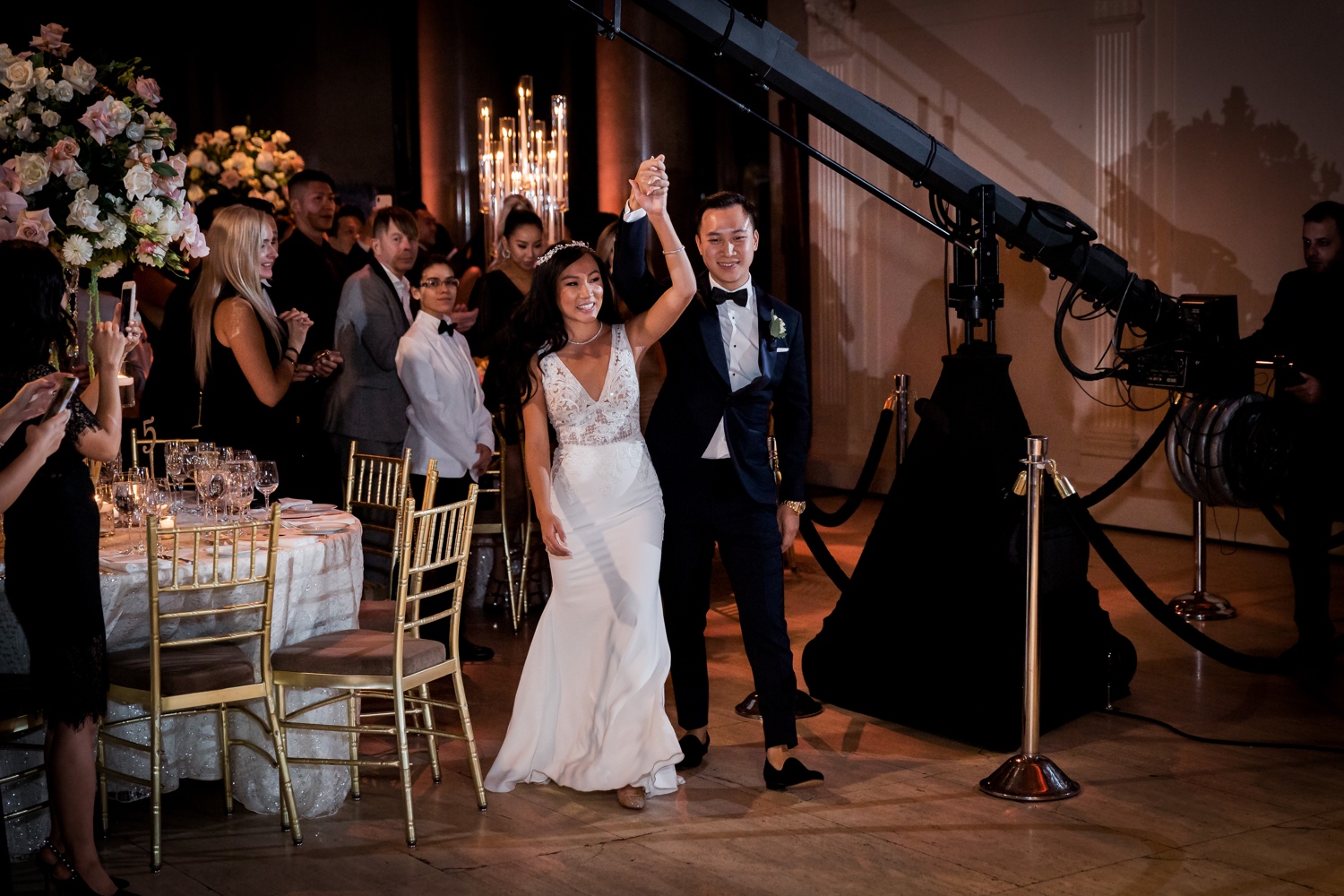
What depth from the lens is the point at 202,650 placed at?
3.80m

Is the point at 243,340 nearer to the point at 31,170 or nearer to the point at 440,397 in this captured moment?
the point at 440,397

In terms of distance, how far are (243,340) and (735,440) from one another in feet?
6.77

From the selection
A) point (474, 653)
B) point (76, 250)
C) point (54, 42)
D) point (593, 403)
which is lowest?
point (474, 653)

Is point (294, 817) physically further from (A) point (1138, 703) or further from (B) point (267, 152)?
(B) point (267, 152)

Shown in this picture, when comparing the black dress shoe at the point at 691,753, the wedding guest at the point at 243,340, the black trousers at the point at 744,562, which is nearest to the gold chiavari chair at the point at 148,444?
the wedding guest at the point at 243,340

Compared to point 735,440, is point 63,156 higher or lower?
higher

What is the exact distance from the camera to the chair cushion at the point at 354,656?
3.77 m

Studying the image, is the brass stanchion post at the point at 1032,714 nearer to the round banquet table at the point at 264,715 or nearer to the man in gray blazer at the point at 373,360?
the round banquet table at the point at 264,715

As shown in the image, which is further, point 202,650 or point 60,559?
point 202,650

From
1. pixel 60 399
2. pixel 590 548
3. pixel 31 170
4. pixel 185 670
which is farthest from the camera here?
pixel 590 548

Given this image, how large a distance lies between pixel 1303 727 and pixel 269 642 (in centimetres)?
343

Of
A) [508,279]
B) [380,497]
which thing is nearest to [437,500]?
[380,497]

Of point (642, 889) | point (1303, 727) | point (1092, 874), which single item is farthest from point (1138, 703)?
point (642, 889)

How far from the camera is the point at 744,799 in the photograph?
3.97 m
